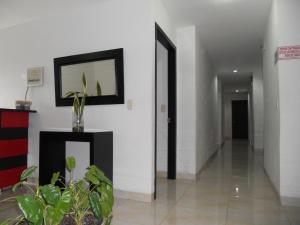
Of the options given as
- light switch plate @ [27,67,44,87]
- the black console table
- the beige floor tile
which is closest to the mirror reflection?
light switch plate @ [27,67,44,87]

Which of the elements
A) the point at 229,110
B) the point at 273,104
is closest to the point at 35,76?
the point at 273,104

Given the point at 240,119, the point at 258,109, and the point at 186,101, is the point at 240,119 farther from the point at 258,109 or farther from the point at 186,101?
the point at 186,101

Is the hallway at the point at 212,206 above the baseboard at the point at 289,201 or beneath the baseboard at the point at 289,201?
beneath

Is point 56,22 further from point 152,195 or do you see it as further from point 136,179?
point 152,195

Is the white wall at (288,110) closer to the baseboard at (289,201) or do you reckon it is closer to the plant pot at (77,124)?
the baseboard at (289,201)

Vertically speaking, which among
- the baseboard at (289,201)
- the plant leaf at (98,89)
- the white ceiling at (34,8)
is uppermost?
the white ceiling at (34,8)

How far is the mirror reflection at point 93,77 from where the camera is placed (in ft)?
10.8

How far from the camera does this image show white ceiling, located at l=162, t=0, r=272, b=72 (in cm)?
345

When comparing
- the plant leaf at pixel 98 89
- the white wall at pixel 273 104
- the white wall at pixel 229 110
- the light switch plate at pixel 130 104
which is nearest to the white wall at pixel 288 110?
the white wall at pixel 273 104

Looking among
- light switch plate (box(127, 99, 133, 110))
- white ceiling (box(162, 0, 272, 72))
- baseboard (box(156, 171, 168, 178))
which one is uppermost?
white ceiling (box(162, 0, 272, 72))

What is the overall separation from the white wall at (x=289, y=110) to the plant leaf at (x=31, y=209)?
112 inches

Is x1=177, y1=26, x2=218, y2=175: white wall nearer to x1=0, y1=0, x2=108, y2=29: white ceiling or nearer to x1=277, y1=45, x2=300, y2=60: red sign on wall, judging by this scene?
x1=277, y1=45, x2=300, y2=60: red sign on wall

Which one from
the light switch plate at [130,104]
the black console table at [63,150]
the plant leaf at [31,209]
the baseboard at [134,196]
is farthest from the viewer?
the light switch plate at [130,104]

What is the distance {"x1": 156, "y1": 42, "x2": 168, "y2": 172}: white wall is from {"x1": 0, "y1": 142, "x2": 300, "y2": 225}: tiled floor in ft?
1.47
